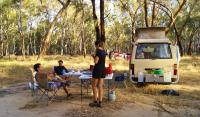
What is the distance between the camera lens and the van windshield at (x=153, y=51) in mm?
16000

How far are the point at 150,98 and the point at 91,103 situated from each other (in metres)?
2.53

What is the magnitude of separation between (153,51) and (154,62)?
2.20 feet

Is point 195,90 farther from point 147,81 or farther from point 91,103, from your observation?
point 91,103

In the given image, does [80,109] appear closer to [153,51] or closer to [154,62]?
[154,62]

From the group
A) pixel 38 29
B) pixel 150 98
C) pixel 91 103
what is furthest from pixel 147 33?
pixel 38 29

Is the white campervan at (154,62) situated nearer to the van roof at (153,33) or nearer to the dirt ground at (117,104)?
the dirt ground at (117,104)

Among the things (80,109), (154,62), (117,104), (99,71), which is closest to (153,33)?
(154,62)

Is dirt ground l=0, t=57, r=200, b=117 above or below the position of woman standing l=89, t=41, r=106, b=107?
below

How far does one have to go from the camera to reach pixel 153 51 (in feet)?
A: 53.2

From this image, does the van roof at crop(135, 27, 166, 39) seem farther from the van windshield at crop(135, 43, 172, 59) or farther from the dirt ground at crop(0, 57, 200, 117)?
the dirt ground at crop(0, 57, 200, 117)

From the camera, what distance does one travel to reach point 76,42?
8862 centimetres

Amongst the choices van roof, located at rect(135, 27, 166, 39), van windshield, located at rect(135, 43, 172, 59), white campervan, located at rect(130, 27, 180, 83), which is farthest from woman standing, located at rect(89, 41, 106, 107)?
van roof, located at rect(135, 27, 166, 39)

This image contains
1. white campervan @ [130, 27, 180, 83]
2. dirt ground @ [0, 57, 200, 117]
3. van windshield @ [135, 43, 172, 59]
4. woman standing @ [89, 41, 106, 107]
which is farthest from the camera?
van windshield @ [135, 43, 172, 59]

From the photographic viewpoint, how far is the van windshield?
16000 millimetres
